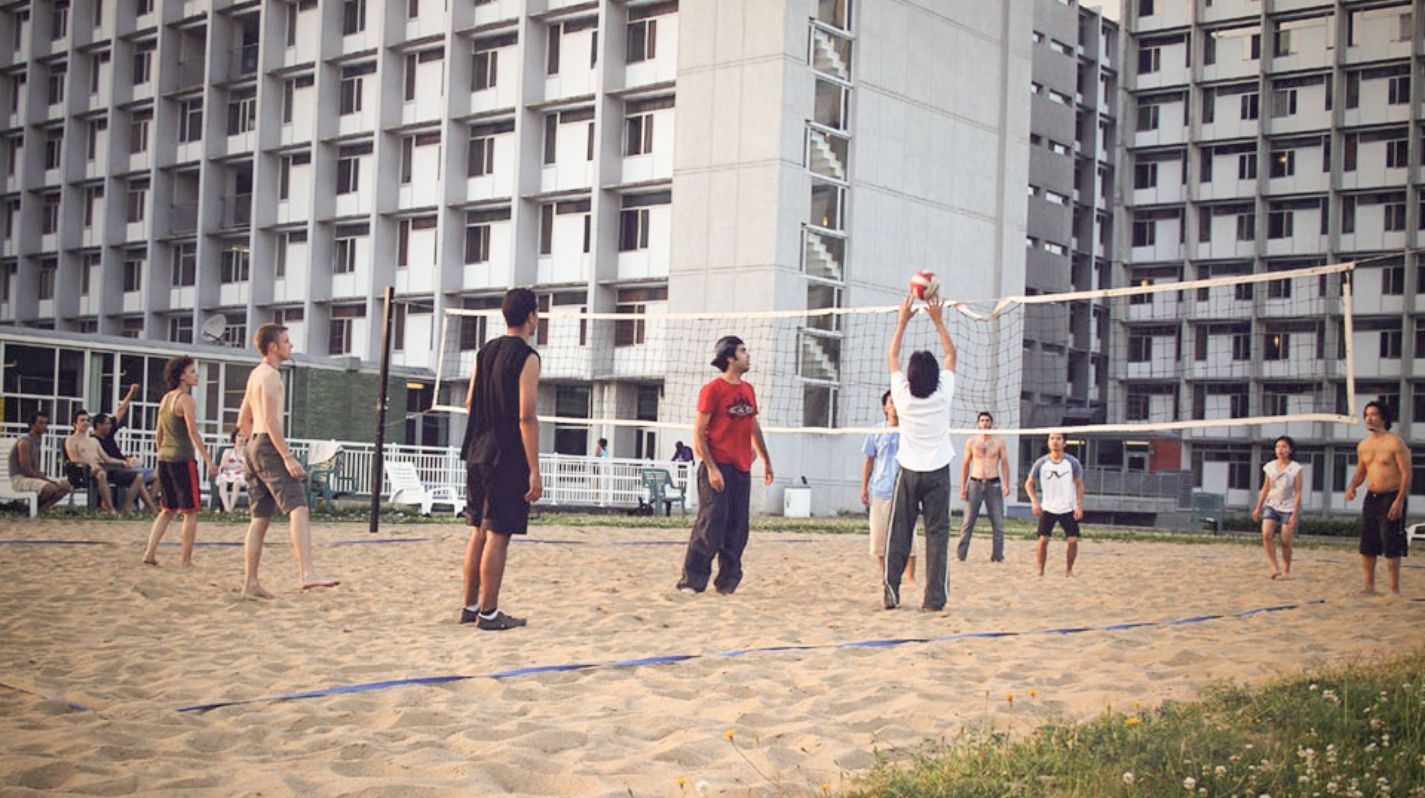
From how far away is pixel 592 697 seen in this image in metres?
6.04

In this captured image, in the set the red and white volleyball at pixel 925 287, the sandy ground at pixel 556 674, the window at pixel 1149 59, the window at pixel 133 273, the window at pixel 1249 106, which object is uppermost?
the window at pixel 1149 59

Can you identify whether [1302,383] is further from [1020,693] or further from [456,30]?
[1020,693]

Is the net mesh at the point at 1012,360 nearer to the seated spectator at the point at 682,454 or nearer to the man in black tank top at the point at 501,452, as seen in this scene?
the seated spectator at the point at 682,454

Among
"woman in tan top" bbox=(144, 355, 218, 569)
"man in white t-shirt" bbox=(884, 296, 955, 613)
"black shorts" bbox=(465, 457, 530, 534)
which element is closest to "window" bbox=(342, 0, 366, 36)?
"woman in tan top" bbox=(144, 355, 218, 569)

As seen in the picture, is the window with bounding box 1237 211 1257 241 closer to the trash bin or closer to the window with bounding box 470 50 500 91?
the trash bin

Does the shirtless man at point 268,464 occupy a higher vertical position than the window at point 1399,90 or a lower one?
lower

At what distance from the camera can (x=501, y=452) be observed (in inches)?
317

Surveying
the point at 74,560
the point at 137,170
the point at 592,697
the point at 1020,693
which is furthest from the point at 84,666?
the point at 137,170

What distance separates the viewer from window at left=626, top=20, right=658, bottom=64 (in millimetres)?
38281

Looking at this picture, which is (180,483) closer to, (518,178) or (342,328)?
(518,178)

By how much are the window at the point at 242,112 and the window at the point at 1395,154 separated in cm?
4085

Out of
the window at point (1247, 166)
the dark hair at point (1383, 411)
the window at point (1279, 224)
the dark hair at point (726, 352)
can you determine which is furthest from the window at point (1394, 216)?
the dark hair at point (726, 352)

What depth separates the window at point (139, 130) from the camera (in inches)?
1986

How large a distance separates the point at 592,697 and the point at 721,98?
31633mm
